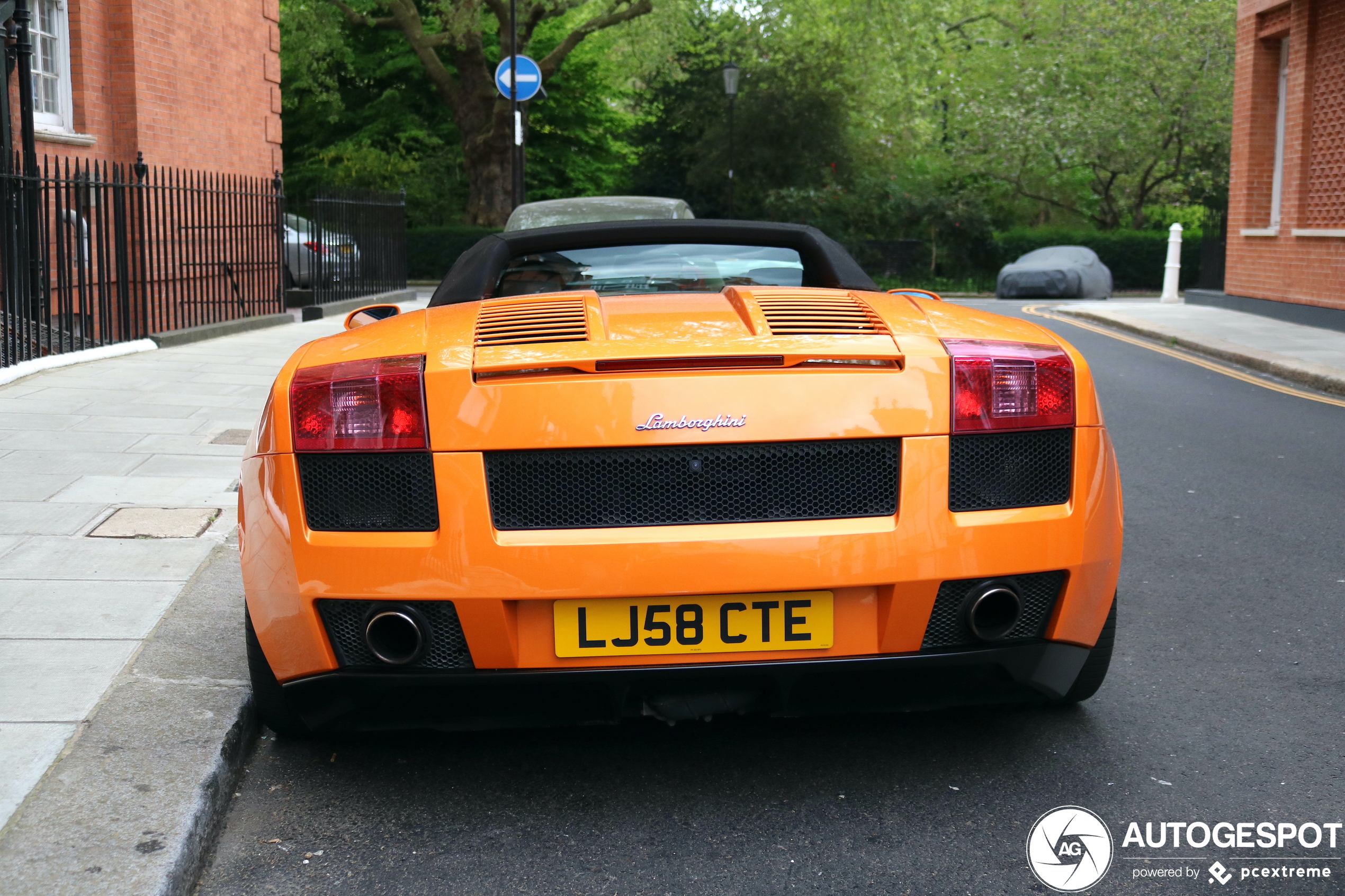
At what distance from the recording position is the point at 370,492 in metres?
2.92

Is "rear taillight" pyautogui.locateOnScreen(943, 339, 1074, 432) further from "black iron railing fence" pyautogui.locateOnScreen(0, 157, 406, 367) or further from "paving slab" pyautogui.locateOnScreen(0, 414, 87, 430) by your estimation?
"black iron railing fence" pyautogui.locateOnScreen(0, 157, 406, 367)

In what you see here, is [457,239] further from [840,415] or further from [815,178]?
[840,415]

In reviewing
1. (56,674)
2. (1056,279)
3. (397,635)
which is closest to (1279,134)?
(1056,279)

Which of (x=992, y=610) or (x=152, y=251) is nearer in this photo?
(x=992, y=610)

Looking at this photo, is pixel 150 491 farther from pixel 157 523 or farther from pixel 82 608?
pixel 82 608

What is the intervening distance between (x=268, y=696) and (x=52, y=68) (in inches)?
519

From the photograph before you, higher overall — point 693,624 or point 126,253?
point 126,253

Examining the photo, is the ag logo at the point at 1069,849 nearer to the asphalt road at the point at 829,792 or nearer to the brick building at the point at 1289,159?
the asphalt road at the point at 829,792

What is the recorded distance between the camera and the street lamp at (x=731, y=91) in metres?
33.4

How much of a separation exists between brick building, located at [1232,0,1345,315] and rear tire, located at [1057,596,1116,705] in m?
15.8

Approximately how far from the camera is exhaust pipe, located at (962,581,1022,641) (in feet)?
9.62

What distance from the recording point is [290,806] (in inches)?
124

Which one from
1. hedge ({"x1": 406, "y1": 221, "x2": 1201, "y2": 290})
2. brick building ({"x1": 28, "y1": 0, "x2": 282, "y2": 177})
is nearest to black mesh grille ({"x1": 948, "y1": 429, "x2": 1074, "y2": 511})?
brick building ({"x1": 28, "y1": 0, "x2": 282, "y2": 177})

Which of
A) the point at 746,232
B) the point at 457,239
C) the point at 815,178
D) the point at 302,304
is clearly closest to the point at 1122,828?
the point at 746,232
